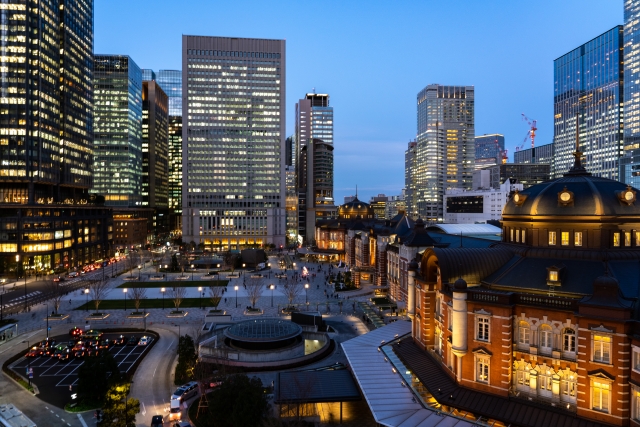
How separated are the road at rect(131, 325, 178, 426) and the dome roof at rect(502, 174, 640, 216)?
37658 mm

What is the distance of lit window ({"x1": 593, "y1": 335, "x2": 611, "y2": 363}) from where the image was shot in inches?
1113

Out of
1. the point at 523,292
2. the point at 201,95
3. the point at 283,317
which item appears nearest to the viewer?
the point at 523,292

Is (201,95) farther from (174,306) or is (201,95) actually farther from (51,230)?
(174,306)

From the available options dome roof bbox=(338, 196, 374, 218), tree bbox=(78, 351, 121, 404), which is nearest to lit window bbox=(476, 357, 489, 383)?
→ tree bbox=(78, 351, 121, 404)

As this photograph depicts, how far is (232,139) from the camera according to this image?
186 m

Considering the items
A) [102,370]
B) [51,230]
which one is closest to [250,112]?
[51,230]

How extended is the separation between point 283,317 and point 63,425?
39.3 meters

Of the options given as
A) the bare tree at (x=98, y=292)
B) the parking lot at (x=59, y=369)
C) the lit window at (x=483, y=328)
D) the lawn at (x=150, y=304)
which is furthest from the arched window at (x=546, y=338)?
the bare tree at (x=98, y=292)

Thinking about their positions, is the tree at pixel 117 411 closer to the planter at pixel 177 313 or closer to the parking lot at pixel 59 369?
the parking lot at pixel 59 369

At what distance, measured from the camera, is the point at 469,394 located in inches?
1296

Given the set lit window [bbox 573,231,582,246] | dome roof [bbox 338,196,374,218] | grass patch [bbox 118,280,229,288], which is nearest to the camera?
lit window [bbox 573,231,582,246]

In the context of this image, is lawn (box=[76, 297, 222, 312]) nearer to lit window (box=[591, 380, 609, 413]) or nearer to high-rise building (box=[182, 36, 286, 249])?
lit window (box=[591, 380, 609, 413])

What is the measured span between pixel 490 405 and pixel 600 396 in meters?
7.00

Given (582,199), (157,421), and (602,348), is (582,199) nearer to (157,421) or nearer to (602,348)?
(602,348)
